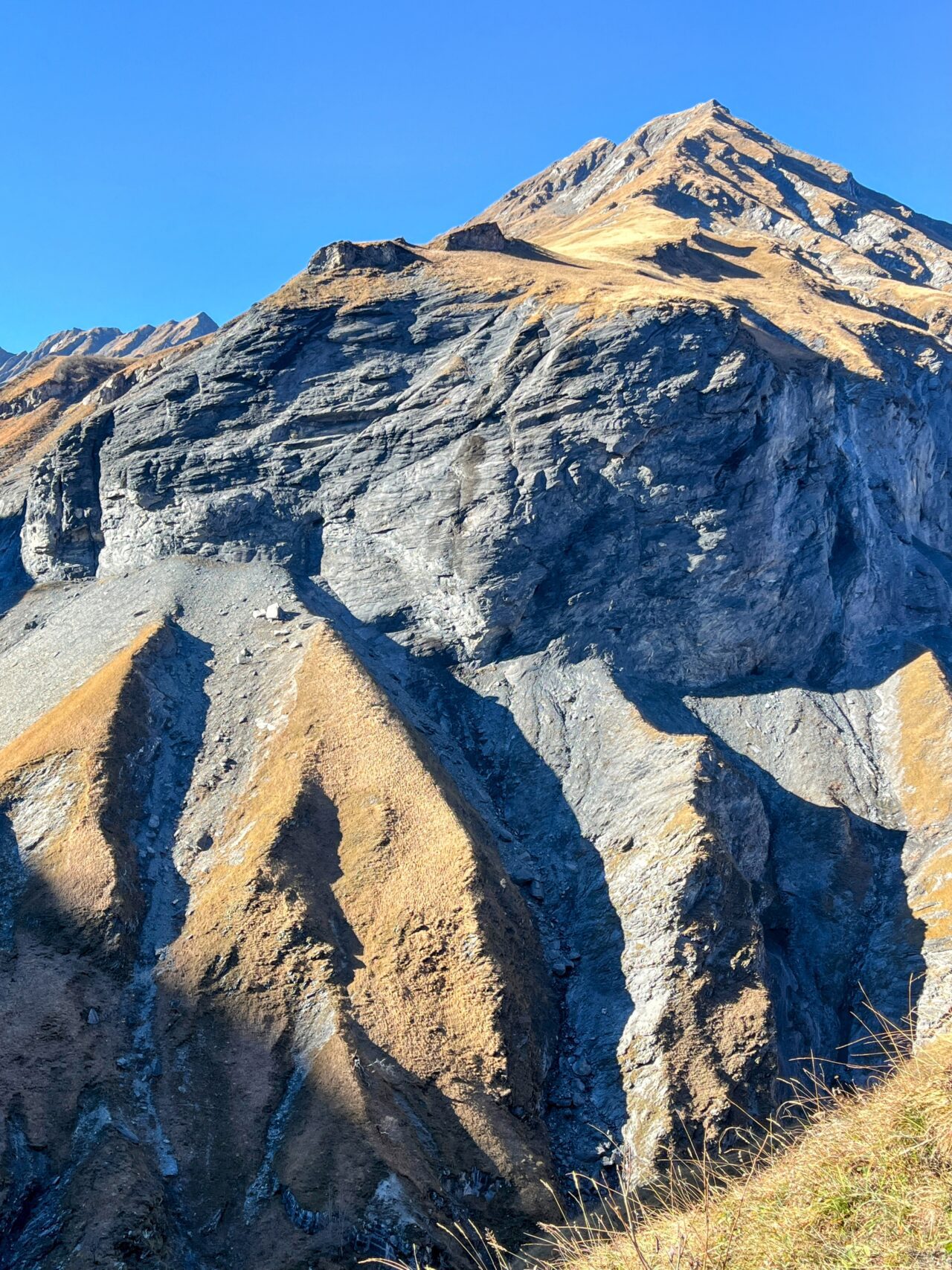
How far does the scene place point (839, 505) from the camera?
230 feet

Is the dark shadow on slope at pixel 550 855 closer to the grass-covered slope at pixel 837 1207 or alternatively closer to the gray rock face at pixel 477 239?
the grass-covered slope at pixel 837 1207

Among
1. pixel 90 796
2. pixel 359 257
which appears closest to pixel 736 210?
pixel 359 257

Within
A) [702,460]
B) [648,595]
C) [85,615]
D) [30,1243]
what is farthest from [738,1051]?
[85,615]

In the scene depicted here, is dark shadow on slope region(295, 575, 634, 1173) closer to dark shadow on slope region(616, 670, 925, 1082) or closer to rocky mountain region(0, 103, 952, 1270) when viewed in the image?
rocky mountain region(0, 103, 952, 1270)

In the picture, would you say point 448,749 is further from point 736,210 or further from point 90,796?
point 736,210

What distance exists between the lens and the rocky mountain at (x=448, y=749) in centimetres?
3169

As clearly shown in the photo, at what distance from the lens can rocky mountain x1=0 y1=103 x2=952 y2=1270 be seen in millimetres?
31688

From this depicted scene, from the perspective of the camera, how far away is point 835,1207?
6.43 metres

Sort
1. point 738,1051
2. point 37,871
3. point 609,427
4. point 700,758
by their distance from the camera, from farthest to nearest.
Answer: point 609,427 < point 700,758 < point 37,871 < point 738,1051

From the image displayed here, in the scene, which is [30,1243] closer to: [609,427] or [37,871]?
[37,871]

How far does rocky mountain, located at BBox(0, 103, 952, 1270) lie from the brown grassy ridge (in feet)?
35.8

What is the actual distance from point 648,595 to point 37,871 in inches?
1701

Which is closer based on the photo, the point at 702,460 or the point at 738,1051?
the point at 738,1051

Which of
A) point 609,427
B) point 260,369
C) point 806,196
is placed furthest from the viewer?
point 806,196
